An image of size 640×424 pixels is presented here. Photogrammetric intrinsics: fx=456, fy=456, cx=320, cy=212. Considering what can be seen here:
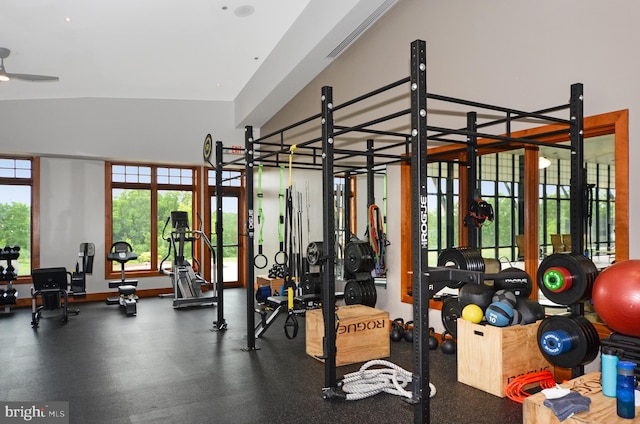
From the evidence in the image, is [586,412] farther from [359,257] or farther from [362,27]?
[362,27]

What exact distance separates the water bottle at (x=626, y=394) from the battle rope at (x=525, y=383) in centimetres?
113

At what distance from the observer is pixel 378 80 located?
612 centimetres

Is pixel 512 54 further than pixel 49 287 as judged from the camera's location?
No

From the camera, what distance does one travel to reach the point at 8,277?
7.49 m

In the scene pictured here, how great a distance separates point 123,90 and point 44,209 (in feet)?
8.61

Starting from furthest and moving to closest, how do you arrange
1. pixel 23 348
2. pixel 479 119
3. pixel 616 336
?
1. pixel 23 348
2. pixel 479 119
3. pixel 616 336

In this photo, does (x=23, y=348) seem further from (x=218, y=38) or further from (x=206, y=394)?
(x=218, y=38)

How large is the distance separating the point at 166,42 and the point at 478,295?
16.8 ft

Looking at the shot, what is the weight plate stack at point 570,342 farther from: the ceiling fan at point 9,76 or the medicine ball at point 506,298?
the ceiling fan at point 9,76

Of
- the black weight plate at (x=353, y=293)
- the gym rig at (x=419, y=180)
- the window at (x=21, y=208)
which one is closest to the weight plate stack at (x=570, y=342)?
the gym rig at (x=419, y=180)

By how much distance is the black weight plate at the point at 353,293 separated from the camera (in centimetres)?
544

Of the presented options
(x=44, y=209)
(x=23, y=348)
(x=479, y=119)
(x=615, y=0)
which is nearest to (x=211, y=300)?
(x=23, y=348)

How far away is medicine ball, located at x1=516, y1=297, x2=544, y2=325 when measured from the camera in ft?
12.7

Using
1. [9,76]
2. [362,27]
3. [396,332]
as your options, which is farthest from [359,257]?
[9,76]
